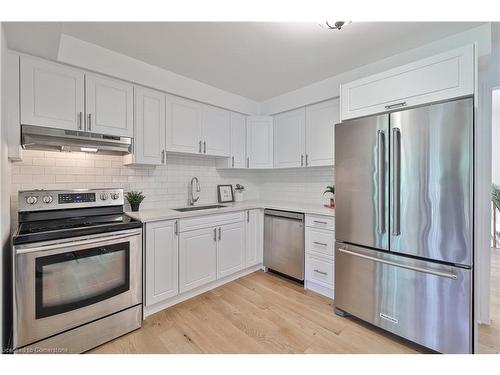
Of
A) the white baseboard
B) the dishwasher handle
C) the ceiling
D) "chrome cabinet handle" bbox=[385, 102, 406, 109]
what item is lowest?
the white baseboard

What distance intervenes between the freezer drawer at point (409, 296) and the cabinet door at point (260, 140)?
5.69 feet

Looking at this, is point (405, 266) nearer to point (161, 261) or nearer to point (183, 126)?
point (161, 261)

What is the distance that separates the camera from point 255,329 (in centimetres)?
200

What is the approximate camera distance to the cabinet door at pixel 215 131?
2.95 m

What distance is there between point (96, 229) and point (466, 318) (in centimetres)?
265

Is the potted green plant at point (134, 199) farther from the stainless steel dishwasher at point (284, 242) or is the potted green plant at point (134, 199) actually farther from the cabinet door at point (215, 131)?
the stainless steel dishwasher at point (284, 242)

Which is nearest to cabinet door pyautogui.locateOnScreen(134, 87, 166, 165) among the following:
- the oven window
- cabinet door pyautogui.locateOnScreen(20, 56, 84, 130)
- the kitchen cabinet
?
the kitchen cabinet

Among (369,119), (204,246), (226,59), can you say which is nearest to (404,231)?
(369,119)

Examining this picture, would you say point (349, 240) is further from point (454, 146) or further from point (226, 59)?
point (226, 59)

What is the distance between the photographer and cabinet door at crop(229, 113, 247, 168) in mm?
3268

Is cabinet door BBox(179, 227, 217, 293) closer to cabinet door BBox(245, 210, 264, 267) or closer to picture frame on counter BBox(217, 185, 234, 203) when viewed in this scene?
cabinet door BBox(245, 210, 264, 267)

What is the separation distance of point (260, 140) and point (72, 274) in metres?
2.66

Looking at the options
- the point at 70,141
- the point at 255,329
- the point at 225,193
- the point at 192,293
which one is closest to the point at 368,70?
the point at 225,193

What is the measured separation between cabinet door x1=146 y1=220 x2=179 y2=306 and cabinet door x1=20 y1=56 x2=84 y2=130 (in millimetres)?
1118
